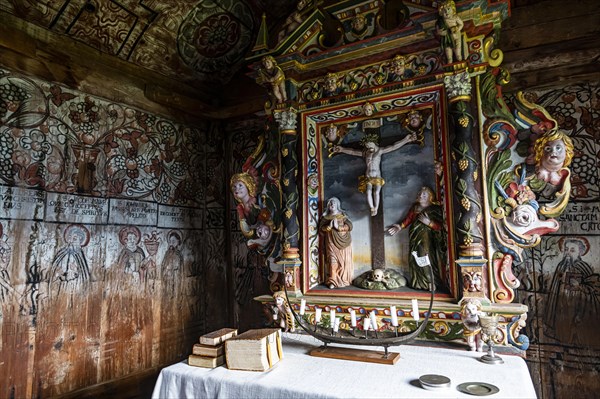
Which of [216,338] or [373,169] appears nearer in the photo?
[216,338]

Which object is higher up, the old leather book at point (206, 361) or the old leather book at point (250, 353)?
the old leather book at point (250, 353)

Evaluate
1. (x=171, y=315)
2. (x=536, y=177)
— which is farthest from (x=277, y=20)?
(x=171, y=315)

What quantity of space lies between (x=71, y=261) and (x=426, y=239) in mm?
3931

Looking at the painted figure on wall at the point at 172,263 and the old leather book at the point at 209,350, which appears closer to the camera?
the old leather book at the point at 209,350

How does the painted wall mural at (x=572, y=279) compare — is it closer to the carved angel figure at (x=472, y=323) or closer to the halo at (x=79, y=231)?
the carved angel figure at (x=472, y=323)

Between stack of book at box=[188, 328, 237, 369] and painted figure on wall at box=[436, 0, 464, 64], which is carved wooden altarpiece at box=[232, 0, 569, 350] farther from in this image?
stack of book at box=[188, 328, 237, 369]

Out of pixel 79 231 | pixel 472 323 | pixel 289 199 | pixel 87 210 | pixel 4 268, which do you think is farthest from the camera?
pixel 87 210

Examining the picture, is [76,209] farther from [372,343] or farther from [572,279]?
[572,279]

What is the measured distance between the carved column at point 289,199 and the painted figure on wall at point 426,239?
118cm

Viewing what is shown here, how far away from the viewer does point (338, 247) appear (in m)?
4.02

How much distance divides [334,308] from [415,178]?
1533 millimetres

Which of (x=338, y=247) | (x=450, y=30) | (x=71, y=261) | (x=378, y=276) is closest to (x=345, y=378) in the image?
(x=378, y=276)

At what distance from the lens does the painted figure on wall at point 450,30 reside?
10.7ft

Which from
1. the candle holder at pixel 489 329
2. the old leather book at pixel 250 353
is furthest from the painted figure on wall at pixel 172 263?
the candle holder at pixel 489 329
